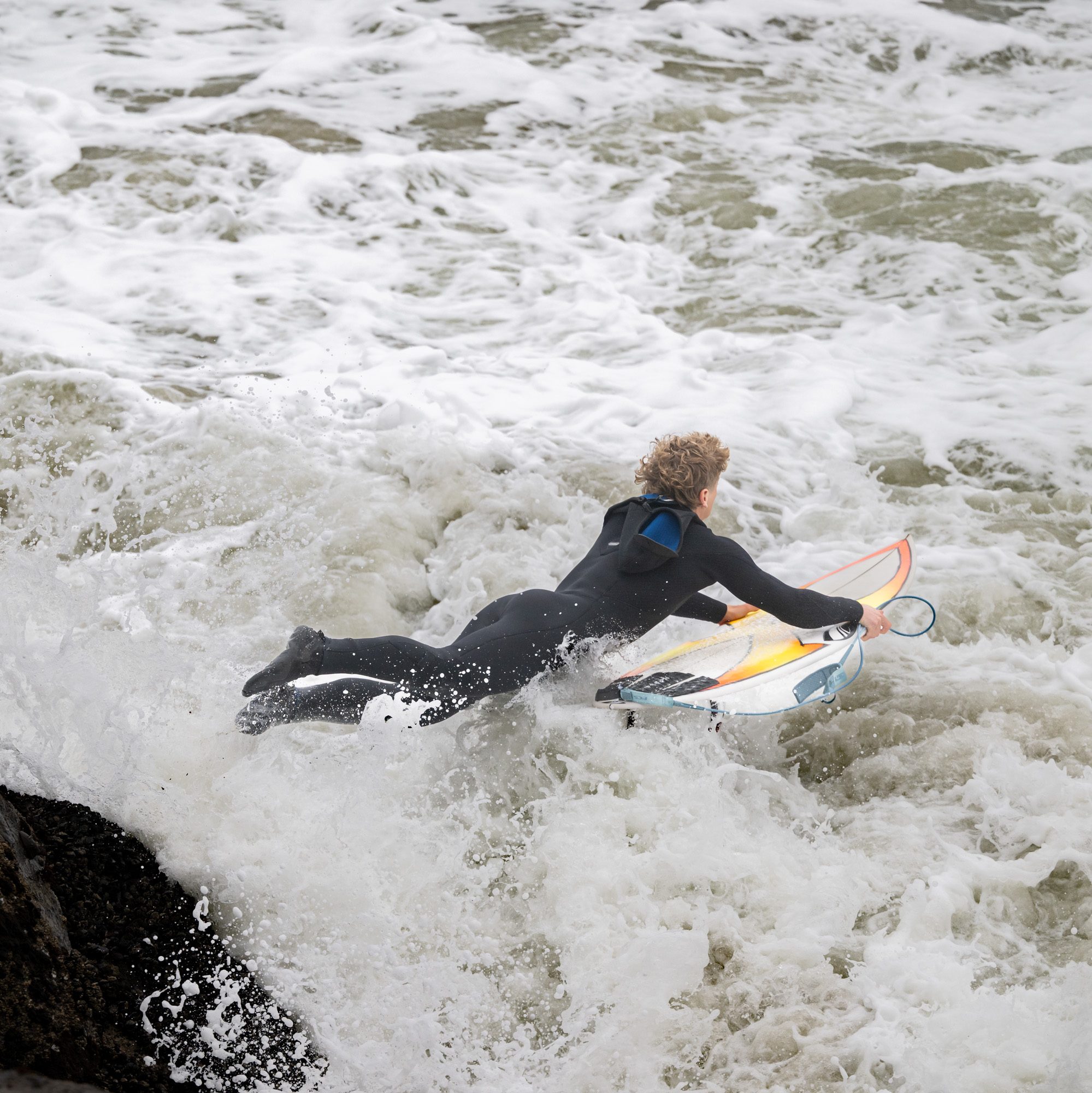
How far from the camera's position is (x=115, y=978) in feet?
8.96

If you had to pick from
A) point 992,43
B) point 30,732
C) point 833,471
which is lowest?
point 833,471

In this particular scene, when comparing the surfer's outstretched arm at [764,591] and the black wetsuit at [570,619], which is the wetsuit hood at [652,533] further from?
the surfer's outstretched arm at [764,591]

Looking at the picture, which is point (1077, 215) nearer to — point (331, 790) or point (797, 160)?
point (797, 160)

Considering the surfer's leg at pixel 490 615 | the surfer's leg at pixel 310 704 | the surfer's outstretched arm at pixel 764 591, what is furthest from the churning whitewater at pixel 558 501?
the surfer's outstretched arm at pixel 764 591

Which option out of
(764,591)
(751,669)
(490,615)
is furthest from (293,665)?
(751,669)

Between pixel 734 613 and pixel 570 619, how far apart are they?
93 centimetres

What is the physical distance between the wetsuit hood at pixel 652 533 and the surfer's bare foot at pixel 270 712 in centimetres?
132

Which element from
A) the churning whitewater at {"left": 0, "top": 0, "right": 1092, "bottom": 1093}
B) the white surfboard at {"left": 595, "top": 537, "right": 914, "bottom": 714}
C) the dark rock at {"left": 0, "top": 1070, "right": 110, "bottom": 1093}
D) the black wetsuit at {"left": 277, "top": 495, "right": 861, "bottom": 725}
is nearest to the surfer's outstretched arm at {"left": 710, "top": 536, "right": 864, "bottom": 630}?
the black wetsuit at {"left": 277, "top": 495, "right": 861, "bottom": 725}

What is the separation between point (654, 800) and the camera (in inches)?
146

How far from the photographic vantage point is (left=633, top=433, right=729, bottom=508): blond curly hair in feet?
12.6

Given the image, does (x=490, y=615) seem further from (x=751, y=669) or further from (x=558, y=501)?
(x=558, y=501)

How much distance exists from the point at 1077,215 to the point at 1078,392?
337cm

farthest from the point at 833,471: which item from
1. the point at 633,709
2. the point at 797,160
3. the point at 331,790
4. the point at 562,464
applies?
the point at 797,160

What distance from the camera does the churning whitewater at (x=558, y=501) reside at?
3062mm
